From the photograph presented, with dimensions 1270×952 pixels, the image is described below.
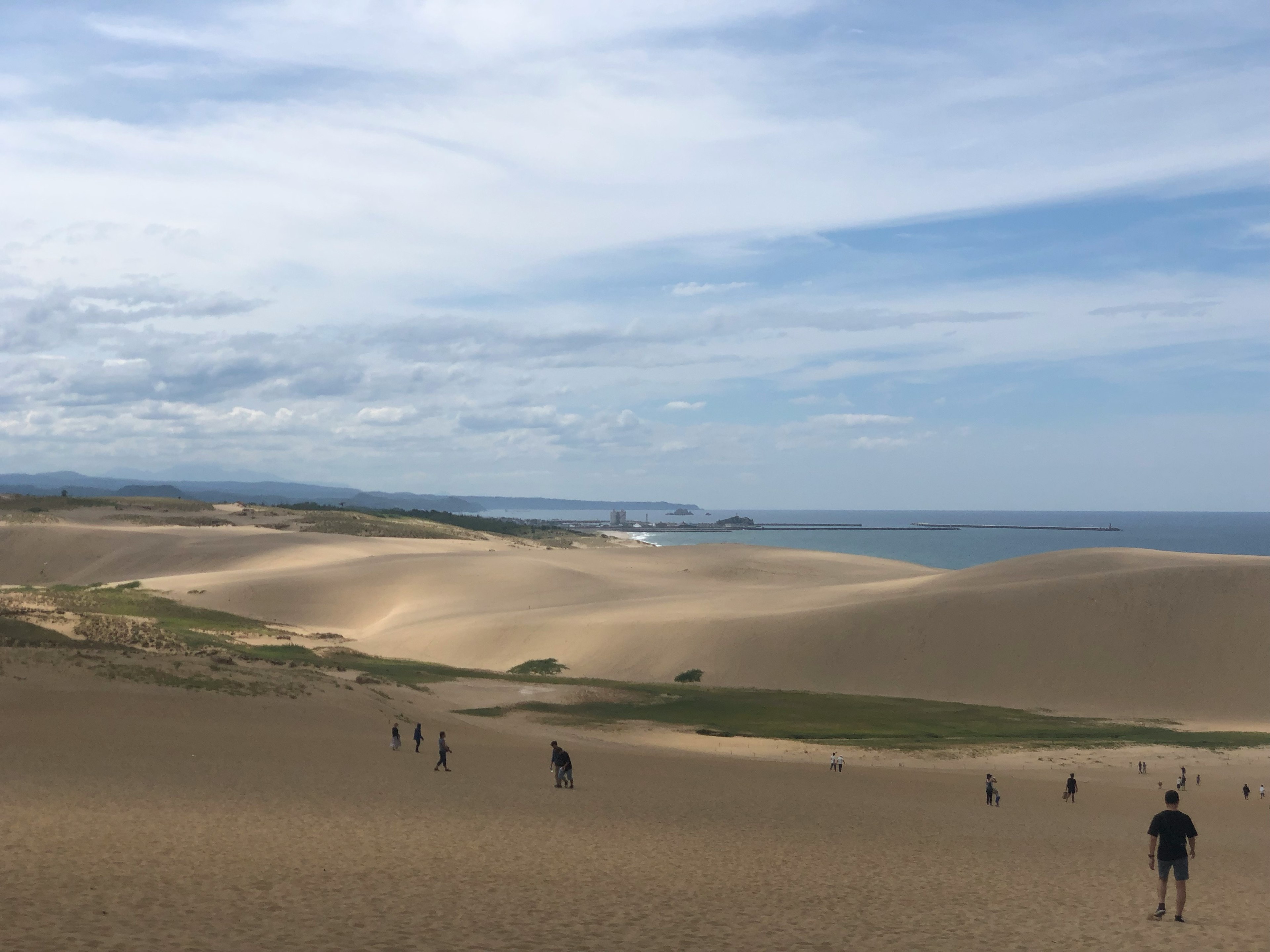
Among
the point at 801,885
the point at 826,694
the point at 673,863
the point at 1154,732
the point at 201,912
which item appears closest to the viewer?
the point at 201,912

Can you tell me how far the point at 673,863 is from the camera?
1361 cm

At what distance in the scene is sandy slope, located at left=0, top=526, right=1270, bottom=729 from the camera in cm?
3903

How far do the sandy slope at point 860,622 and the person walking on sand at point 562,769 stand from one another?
73.0 ft

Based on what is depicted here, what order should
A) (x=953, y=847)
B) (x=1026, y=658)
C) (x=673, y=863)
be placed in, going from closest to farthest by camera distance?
1. (x=673, y=863)
2. (x=953, y=847)
3. (x=1026, y=658)

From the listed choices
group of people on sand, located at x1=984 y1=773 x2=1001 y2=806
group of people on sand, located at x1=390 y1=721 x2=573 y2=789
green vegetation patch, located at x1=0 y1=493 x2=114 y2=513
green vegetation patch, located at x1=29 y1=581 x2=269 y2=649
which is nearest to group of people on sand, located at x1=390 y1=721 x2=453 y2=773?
group of people on sand, located at x1=390 y1=721 x2=573 y2=789

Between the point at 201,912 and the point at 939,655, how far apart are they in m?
36.0

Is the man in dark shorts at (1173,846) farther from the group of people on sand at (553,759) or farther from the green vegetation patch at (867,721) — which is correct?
the green vegetation patch at (867,721)

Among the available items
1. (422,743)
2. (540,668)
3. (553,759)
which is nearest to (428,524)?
(540,668)

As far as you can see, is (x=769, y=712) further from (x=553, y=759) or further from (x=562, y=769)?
(x=562, y=769)

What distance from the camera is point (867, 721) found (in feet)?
109

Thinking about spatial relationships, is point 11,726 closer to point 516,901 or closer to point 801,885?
point 516,901

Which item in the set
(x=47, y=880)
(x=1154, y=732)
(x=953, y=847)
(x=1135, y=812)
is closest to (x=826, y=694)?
(x=1154, y=732)

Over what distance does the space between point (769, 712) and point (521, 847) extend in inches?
826

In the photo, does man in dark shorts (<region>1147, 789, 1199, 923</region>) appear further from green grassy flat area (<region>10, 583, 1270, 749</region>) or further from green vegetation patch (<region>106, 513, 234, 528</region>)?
green vegetation patch (<region>106, 513, 234, 528</region>)
